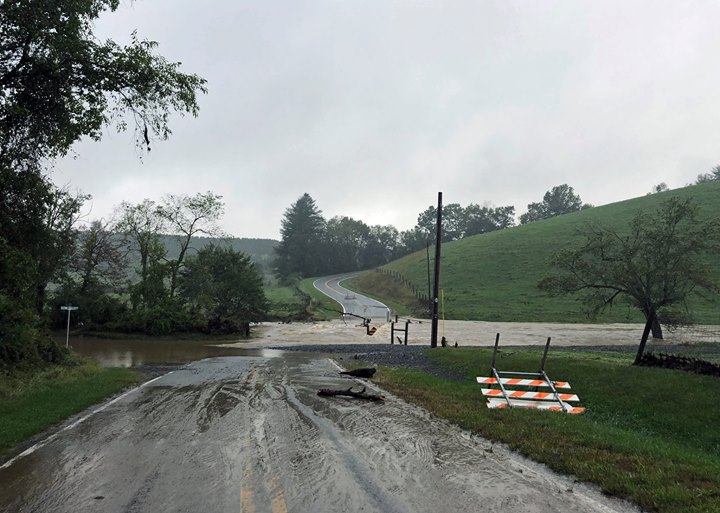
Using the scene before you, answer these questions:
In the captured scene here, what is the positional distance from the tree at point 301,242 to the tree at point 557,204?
81.0 m

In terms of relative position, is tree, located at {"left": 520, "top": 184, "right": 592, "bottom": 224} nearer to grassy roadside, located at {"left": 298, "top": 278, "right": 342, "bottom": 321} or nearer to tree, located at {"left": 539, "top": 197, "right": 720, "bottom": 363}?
grassy roadside, located at {"left": 298, "top": 278, "right": 342, "bottom": 321}

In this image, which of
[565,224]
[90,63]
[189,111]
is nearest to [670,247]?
[189,111]

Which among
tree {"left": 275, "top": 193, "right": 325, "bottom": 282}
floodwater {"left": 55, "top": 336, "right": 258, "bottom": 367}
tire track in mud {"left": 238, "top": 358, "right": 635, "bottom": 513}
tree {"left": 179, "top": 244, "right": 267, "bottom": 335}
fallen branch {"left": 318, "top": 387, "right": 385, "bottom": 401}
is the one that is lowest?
floodwater {"left": 55, "top": 336, "right": 258, "bottom": 367}

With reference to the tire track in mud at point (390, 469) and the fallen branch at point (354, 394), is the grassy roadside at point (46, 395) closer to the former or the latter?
the tire track in mud at point (390, 469)

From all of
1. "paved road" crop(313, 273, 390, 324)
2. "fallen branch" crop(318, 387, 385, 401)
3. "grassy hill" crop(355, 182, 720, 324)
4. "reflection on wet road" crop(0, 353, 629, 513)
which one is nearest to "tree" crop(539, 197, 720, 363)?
"fallen branch" crop(318, 387, 385, 401)

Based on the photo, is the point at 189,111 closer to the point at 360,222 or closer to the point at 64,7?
the point at 64,7

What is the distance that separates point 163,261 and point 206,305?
6500 mm

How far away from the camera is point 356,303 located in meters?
70.3

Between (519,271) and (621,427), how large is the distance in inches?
2634

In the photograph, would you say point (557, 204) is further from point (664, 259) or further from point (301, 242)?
point (664, 259)

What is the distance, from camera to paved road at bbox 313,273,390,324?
5838 cm

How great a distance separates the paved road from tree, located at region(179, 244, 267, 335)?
1345 cm

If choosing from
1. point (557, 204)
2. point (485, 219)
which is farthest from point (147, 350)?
point (557, 204)

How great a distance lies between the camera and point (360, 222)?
493 feet
